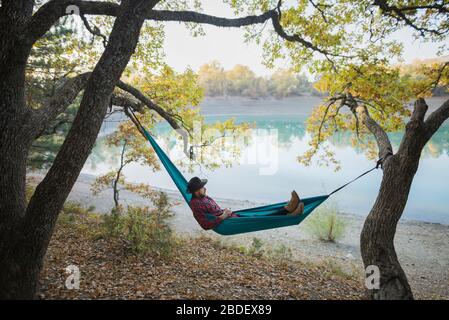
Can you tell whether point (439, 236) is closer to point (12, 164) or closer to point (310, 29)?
point (310, 29)

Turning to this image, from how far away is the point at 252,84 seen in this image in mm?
33719

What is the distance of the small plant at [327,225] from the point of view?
20.9 feet

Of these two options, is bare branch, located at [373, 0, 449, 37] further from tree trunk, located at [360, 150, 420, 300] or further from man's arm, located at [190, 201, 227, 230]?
man's arm, located at [190, 201, 227, 230]

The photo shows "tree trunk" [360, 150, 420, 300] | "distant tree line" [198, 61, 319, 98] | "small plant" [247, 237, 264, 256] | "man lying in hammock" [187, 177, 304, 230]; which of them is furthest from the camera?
"distant tree line" [198, 61, 319, 98]

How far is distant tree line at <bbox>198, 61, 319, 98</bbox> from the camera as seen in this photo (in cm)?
3262

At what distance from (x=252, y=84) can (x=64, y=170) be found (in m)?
33.3

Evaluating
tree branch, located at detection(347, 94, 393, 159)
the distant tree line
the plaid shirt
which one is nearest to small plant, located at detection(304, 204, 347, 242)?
tree branch, located at detection(347, 94, 393, 159)

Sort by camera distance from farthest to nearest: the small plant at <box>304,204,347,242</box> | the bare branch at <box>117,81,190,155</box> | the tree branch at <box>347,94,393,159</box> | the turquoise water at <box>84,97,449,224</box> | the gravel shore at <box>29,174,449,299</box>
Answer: the turquoise water at <box>84,97,449,224</box> < the small plant at <box>304,204,347,242</box> < the gravel shore at <box>29,174,449,299</box> < the bare branch at <box>117,81,190,155</box> < the tree branch at <box>347,94,393,159</box>

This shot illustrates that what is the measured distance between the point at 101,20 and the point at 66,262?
3084 mm

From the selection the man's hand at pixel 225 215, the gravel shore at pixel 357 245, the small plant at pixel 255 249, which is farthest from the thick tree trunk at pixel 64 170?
the gravel shore at pixel 357 245

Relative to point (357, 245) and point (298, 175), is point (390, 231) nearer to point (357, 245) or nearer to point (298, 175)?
point (357, 245)

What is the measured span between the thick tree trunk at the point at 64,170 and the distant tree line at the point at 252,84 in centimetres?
3110

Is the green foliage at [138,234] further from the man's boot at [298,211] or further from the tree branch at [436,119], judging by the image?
the tree branch at [436,119]

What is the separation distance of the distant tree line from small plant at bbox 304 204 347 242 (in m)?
27.5
